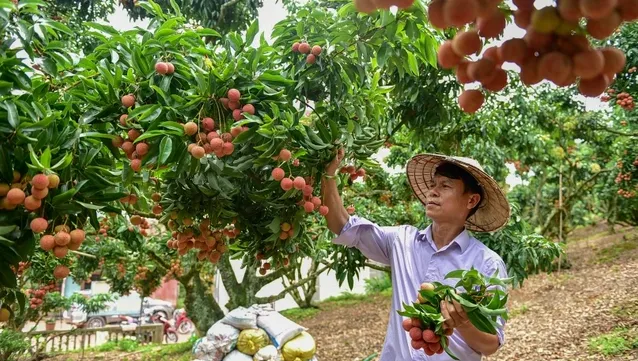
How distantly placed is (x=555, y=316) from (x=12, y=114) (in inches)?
244

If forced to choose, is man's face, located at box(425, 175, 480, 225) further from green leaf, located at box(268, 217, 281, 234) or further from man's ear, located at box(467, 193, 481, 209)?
green leaf, located at box(268, 217, 281, 234)

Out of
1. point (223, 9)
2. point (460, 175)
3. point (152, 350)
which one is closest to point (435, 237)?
→ point (460, 175)

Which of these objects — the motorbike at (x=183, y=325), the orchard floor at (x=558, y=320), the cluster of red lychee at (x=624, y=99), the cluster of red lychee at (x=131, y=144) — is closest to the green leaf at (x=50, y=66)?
the cluster of red lychee at (x=131, y=144)

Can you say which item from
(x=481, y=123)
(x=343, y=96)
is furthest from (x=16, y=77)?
(x=481, y=123)

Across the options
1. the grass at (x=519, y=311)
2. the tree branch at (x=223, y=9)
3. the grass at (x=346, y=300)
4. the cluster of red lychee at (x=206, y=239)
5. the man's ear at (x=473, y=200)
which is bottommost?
the grass at (x=519, y=311)

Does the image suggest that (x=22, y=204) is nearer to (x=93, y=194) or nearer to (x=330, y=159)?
(x=93, y=194)

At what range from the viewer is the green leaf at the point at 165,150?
57.2 inches

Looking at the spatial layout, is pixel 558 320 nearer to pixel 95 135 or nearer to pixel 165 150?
pixel 165 150

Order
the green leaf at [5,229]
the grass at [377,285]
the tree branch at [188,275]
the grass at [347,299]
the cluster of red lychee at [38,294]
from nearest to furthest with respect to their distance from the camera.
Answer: the green leaf at [5,229], the cluster of red lychee at [38,294], the tree branch at [188,275], the grass at [347,299], the grass at [377,285]

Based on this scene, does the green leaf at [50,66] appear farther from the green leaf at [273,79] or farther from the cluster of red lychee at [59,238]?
the green leaf at [273,79]

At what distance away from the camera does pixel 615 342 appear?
4.44 meters

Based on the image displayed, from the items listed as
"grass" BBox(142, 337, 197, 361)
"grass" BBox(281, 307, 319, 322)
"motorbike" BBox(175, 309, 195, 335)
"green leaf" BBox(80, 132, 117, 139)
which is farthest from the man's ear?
"motorbike" BBox(175, 309, 195, 335)

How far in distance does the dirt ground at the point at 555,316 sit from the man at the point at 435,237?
3119 millimetres

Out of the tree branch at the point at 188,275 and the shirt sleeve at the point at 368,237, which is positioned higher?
the tree branch at the point at 188,275
